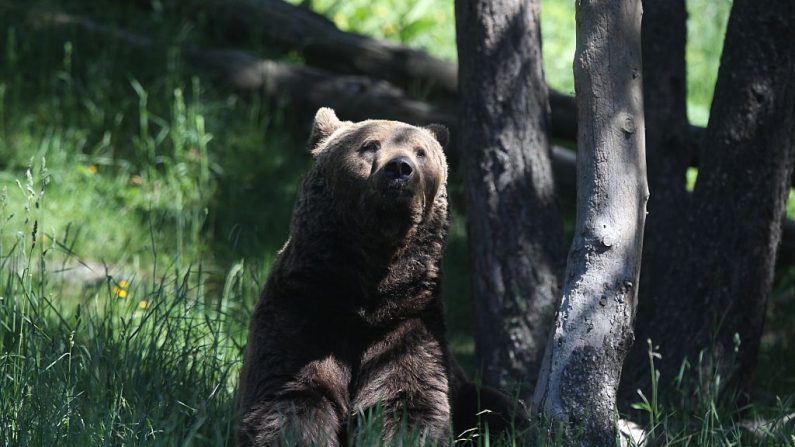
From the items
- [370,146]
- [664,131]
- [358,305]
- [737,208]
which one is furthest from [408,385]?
[664,131]

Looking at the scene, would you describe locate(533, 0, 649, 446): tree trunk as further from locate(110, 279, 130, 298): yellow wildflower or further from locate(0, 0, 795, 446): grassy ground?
locate(110, 279, 130, 298): yellow wildflower

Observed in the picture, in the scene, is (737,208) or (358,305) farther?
(737,208)

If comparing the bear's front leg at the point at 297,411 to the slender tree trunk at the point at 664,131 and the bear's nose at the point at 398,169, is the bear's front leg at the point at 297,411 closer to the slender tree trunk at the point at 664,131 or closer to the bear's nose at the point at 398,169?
the bear's nose at the point at 398,169

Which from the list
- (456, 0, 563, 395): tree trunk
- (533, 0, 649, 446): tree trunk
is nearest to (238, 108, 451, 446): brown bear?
(533, 0, 649, 446): tree trunk

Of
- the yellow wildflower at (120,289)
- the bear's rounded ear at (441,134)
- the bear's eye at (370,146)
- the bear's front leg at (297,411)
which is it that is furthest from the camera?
the yellow wildflower at (120,289)

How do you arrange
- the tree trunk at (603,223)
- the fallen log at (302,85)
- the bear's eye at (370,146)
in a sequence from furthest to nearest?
the fallen log at (302,85) → the bear's eye at (370,146) → the tree trunk at (603,223)

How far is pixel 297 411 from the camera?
13.3ft

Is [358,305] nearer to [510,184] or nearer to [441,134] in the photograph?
[441,134]

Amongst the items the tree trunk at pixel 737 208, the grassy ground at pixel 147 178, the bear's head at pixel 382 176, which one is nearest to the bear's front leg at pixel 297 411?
the bear's head at pixel 382 176

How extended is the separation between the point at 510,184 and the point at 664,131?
117cm

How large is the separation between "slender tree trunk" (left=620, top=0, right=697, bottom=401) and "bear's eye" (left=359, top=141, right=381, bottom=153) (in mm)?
2513

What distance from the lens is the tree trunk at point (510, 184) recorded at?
5762 mm

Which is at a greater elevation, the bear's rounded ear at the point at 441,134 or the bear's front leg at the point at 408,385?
the bear's rounded ear at the point at 441,134

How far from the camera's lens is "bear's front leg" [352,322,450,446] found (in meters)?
4.19
